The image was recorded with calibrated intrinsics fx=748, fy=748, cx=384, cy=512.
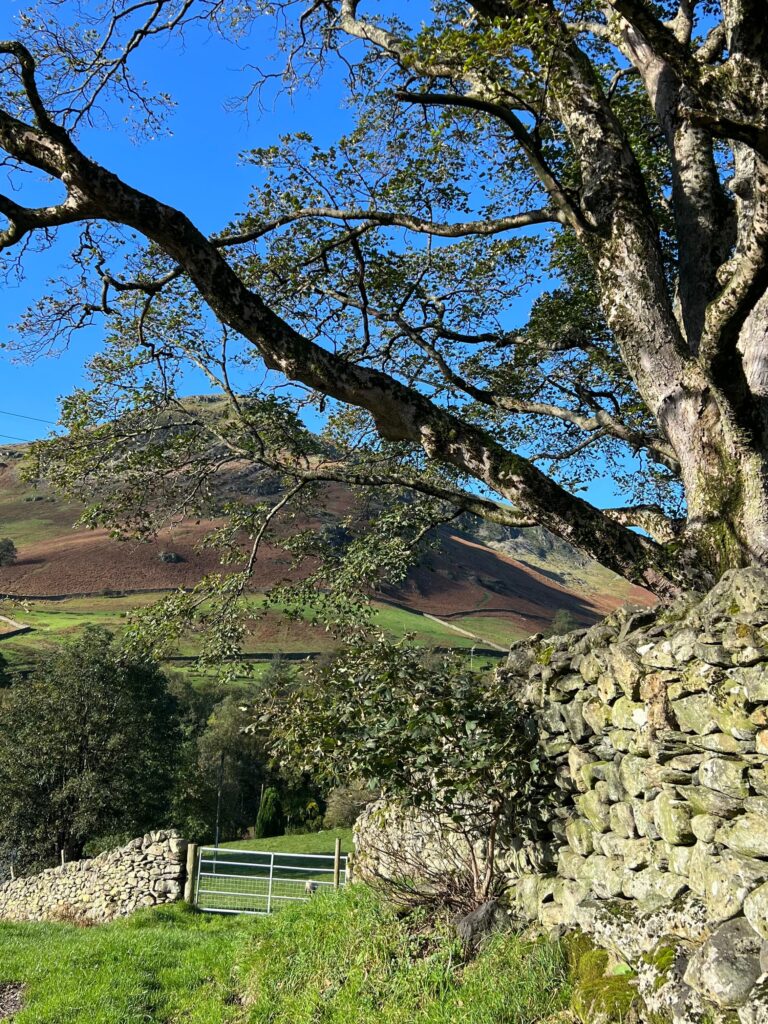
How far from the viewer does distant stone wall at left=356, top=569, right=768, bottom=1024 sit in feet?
11.7

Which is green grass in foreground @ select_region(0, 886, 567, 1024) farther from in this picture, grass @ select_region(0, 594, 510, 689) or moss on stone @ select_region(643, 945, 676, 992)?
grass @ select_region(0, 594, 510, 689)

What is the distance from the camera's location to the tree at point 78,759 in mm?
30594

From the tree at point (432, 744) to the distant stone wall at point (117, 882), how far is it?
34.5 ft

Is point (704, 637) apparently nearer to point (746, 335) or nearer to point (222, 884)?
point (746, 335)

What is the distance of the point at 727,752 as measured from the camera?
4.07m

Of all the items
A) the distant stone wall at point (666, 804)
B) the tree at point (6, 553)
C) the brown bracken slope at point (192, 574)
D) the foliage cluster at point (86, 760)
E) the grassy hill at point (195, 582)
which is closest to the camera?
Answer: the distant stone wall at point (666, 804)

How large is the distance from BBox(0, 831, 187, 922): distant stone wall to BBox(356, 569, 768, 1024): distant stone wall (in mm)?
11510

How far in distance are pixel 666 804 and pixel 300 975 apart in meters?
3.47

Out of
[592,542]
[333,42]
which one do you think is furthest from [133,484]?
[333,42]

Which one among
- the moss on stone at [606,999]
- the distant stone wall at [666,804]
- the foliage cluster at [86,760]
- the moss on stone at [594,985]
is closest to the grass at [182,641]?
the foliage cluster at [86,760]

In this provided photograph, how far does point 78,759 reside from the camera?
32.2 meters

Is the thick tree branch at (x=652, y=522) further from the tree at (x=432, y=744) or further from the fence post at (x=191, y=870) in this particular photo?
the fence post at (x=191, y=870)

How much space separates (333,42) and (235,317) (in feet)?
20.4

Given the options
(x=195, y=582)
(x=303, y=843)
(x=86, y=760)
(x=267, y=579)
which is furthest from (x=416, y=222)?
(x=267, y=579)
